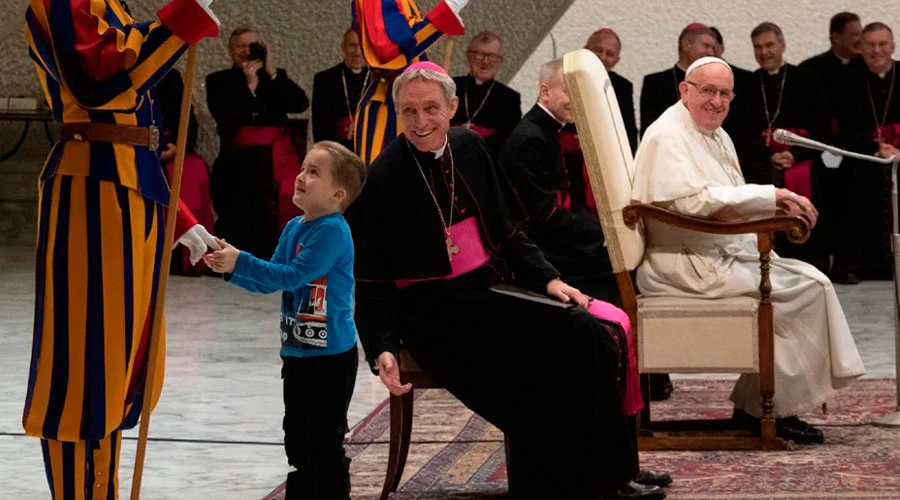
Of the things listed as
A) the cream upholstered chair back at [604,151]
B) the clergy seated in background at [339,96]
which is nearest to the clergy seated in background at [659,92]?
the clergy seated in background at [339,96]

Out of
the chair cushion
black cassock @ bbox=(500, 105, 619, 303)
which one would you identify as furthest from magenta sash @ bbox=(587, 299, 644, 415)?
black cassock @ bbox=(500, 105, 619, 303)

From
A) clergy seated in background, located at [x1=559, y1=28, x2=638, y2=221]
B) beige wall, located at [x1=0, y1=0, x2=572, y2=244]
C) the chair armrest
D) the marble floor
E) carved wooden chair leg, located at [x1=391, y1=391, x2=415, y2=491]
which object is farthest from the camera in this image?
beige wall, located at [x1=0, y1=0, x2=572, y2=244]

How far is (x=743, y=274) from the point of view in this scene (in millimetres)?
5402

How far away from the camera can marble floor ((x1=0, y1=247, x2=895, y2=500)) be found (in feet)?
15.7

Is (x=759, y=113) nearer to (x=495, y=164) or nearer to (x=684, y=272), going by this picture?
(x=684, y=272)

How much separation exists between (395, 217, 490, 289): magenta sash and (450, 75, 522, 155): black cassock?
17.2ft

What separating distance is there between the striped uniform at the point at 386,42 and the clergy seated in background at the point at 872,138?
3832 millimetres

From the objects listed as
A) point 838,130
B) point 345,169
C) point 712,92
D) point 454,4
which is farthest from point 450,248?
point 838,130

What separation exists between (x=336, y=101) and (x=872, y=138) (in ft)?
10.4

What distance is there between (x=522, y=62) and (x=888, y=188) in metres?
2.65

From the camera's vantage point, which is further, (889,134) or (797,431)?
(889,134)

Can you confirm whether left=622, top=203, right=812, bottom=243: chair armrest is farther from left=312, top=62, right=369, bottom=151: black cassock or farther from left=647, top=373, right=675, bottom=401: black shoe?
left=312, top=62, right=369, bottom=151: black cassock

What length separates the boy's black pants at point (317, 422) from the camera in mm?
3881

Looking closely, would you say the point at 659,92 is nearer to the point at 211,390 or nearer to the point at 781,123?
the point at 781,123
